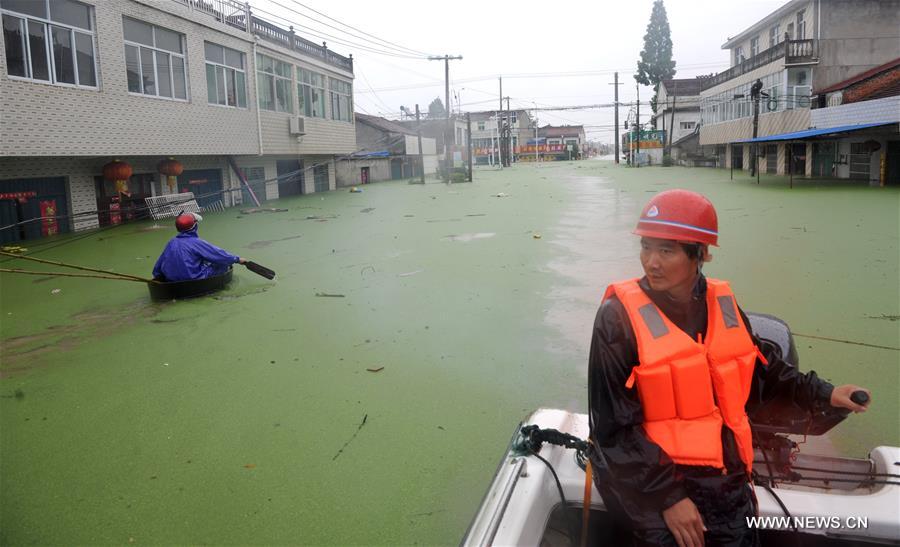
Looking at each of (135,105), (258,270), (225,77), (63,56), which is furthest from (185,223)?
(225,77)

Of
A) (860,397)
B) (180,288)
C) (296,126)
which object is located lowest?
(180,288)

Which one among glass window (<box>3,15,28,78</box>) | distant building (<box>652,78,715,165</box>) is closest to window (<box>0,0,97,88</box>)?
glass window (<box>3,15,28,78</box>)

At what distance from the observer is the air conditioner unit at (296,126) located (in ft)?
64.0

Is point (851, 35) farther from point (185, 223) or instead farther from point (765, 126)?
point (185, 223)

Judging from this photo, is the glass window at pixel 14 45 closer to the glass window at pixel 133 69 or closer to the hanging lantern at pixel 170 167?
the glass window at pixel 133 69

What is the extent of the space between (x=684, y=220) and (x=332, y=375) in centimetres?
312

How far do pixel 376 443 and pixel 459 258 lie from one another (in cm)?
544

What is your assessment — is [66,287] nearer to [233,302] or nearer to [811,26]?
[233,302]

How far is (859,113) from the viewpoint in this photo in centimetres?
1877

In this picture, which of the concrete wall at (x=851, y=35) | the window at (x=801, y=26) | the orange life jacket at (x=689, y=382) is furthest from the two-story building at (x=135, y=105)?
the window at (x=801, y=26)

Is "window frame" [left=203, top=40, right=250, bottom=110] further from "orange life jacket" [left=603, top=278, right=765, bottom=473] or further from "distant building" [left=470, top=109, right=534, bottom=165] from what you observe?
"distant building" [left=470, top=109, right=534, bottom=165]

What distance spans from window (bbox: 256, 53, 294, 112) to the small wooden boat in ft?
41.5

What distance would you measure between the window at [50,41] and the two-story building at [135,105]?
20mm

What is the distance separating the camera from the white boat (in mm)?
1719
